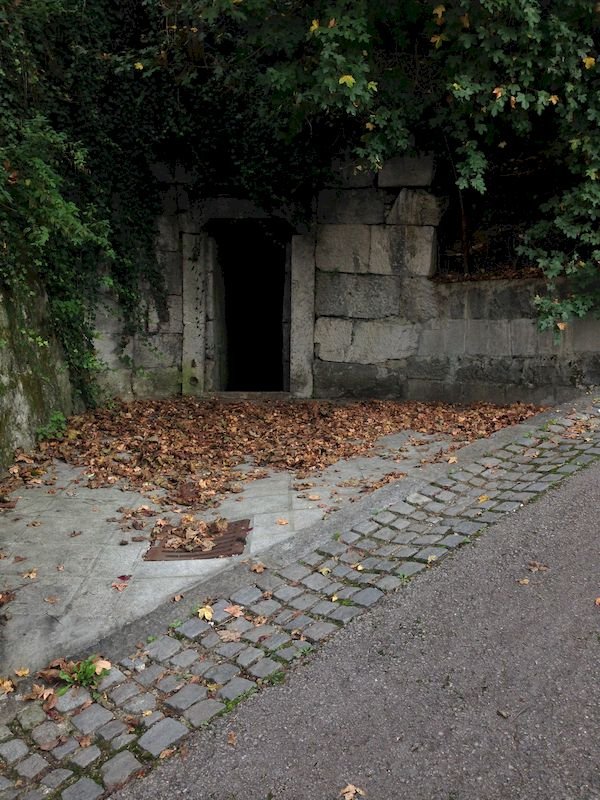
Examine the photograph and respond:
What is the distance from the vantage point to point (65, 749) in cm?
275

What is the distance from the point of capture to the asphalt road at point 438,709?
7.92 ft

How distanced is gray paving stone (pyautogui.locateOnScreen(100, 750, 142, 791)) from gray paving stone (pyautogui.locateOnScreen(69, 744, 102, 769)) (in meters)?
0.07

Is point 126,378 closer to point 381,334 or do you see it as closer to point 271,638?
point 381,334

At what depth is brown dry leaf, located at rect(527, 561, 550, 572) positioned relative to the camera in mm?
3641

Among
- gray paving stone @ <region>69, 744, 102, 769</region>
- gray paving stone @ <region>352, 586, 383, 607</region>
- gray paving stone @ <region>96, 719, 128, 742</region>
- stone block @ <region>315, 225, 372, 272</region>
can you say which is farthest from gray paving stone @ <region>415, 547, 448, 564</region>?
stone block @ <region>315, 225, 372, 272</region>

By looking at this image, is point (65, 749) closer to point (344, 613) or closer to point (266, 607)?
point (266, 607)

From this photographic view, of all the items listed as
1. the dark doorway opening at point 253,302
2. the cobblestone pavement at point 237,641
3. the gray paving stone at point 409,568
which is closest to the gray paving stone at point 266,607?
the cobblestone pavement at point 237,641

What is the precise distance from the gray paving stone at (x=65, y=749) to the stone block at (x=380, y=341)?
6.47 metres

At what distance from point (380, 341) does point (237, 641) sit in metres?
5.78

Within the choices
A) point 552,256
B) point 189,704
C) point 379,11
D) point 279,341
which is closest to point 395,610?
point 189,704

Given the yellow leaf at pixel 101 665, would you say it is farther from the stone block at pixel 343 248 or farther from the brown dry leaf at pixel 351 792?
the stone block at pixel 343 248

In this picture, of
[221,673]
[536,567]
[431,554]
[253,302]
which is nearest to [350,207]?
[253,302]

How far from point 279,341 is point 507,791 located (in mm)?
9512

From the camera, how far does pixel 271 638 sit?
3316 mm
